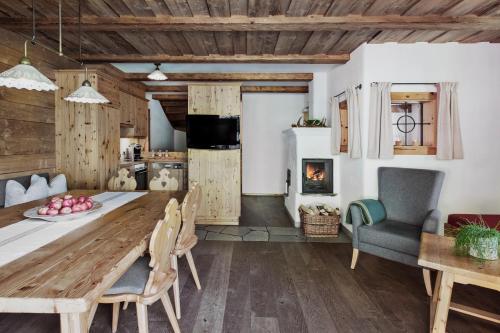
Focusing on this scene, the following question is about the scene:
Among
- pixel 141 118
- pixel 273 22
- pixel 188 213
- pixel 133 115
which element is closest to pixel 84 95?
pixel 188 213

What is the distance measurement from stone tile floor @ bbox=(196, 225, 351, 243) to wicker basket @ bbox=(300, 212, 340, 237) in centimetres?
7

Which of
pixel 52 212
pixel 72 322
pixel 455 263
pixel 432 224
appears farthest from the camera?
pixel 432 224

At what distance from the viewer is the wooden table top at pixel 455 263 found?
157 cm

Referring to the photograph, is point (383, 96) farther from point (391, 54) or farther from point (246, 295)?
point (246, 295)

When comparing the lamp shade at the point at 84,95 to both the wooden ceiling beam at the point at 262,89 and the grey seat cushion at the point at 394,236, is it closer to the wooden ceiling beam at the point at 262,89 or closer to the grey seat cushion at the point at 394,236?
the grey seat cushion at the point at 394,236

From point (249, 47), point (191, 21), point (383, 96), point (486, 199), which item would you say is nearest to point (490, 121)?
point (486, 199)

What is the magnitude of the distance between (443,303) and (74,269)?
1.94m

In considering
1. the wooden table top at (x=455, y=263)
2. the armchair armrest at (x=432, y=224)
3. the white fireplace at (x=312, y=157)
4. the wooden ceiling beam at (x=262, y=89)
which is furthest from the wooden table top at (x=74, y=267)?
the wooden ceiling beam at (x=262, y=89)

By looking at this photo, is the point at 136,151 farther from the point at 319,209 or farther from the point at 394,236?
the point at 394,236

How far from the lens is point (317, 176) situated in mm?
4469

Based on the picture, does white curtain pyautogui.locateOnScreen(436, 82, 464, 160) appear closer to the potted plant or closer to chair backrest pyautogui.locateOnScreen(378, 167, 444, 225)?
chair backrest pyautogui.locateOnScreen(378, 167, 444, 225)

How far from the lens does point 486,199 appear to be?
3516mm

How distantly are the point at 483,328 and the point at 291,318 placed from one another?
1.25m

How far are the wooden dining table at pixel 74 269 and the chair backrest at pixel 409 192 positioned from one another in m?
2.40
